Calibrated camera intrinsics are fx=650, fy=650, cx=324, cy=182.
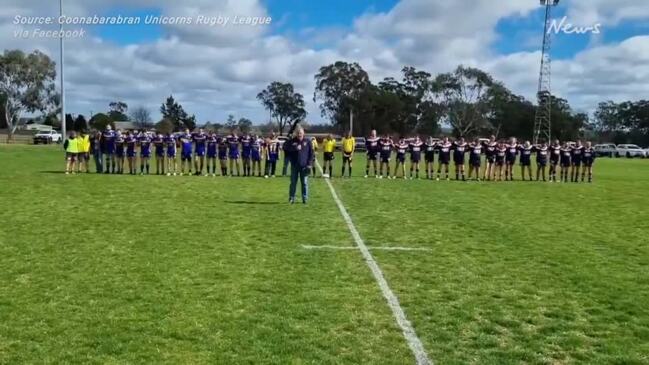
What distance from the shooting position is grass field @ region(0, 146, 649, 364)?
18.2 feet

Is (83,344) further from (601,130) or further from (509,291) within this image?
(601,130)

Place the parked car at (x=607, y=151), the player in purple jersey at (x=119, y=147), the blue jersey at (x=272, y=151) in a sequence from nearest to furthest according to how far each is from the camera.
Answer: the player in purple jersey at (x=119, y=147)
the blue jersey at (x=272, y=151)
the parked car at (x=607, y=151)

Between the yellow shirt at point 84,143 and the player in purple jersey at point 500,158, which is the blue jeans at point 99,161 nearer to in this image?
the yellow shirt at point 84,143

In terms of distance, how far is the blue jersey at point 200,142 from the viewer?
24.7 meters

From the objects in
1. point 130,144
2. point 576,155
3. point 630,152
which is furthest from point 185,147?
point 630,152

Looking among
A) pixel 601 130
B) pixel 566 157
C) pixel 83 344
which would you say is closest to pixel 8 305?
pixel 83 344

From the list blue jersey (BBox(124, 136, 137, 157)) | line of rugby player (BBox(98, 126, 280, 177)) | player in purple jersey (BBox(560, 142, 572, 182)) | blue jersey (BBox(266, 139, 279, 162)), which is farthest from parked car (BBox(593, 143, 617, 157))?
blue jersey (BBox(124, 136, 137, 157))

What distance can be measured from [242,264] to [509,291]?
3.52 metres

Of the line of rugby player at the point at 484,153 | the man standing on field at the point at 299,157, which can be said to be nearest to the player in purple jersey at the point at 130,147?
the line of rugby player at the point at 484,153

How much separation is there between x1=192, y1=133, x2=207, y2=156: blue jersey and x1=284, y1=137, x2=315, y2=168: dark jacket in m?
9.39

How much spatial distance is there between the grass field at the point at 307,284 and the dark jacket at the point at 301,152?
3.88ft

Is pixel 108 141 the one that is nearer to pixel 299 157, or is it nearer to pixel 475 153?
pixel 299 157

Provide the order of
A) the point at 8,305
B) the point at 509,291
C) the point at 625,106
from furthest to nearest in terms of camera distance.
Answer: the point at 625,106 < the point at 509,291 < the point at 8,305

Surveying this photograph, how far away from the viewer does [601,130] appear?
14212 cm
